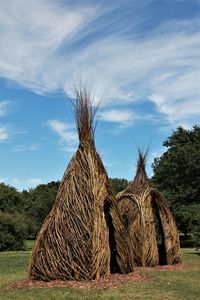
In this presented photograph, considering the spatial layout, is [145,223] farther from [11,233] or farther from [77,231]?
[11,233]

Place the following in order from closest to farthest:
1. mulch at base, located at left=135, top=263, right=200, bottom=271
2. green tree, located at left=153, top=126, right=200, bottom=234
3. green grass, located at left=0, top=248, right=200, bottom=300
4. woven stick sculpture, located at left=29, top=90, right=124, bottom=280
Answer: green grass, located at left=0, top=248, right=200, bottom=300 < woven stick sculpture, located at left=29, top=90, right=124, bottom=280 < mulch at base, located at left=135, top=263, right=200, bottom=271 < green tree, located at left=153, top=126, right=200, bottom=234

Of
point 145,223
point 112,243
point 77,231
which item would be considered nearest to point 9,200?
point 145,223

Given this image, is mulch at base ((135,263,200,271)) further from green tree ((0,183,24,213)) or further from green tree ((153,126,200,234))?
green tree ((0,183,24,213))

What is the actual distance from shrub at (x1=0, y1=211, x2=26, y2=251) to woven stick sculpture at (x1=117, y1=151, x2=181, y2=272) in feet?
46.4

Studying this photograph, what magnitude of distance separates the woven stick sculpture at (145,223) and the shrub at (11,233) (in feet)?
46.4

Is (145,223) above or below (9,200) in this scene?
below

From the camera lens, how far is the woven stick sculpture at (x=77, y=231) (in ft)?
33.3

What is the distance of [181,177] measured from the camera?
38.2 metres

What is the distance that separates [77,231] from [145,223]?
4.77 meters

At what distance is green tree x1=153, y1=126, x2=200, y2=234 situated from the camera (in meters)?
36.4

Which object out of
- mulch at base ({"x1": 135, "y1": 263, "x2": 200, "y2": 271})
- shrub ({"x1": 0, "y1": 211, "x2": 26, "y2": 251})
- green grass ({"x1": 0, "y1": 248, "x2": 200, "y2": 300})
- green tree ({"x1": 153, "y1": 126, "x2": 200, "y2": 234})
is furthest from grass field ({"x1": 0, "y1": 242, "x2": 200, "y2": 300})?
green tree ({"x1": 153, "y1": 126, "x2": 200, "y2": 234})

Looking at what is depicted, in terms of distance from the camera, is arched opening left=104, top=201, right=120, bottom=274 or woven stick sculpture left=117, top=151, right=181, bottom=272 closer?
arched opening left=104, top=201, right=120, bottom=274

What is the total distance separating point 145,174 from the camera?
15812 mm

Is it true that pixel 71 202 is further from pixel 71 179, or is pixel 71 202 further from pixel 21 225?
pixel 21 225
